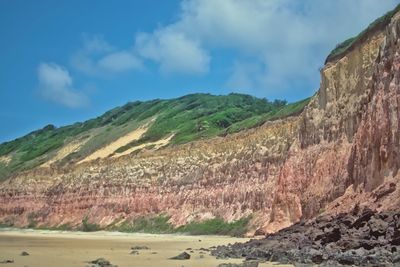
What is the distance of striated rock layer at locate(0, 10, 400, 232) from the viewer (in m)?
31.5

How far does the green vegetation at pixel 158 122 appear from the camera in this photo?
120 m

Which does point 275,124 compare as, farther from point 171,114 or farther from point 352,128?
point 171,114

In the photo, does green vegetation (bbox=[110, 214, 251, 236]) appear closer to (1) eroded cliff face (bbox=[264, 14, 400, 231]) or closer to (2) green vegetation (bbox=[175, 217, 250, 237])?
(2) green vegetation (bbox=[175, 217, 250, 237])

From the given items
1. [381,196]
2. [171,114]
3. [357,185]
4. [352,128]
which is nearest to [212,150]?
[352,128]

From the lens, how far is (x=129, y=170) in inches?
3201

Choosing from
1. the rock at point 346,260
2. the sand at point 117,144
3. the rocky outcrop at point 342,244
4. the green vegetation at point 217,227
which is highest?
the sand at point 117,144

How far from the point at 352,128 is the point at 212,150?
32158 mm

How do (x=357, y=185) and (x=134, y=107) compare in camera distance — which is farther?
(x=134, y=107)

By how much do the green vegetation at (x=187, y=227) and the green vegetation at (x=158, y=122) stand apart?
3291cm

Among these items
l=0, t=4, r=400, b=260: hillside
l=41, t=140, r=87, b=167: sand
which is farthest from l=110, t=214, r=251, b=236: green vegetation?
l=41, t=140, r=87, b=167: sand

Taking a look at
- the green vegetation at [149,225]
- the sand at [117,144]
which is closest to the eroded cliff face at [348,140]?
the green vegetation at [149,225]

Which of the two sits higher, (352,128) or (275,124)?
(275,124)

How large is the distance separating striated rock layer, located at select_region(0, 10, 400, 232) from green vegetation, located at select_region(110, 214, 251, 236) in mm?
1175

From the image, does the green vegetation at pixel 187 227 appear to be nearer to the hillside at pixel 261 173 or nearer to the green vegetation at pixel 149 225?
the green vegetation at pixel 149 225
